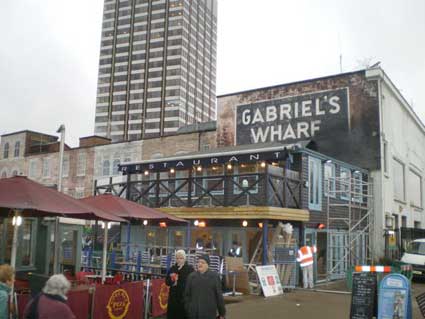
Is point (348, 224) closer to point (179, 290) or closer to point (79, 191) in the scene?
point (179, 290)

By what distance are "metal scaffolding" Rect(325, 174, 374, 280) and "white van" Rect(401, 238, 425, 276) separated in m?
1.67

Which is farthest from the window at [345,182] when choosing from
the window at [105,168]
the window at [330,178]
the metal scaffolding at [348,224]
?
the window at [105,168]

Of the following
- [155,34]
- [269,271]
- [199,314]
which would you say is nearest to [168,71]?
[155,34]

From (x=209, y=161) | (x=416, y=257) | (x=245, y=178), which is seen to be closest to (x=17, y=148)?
(x=209, y=161)

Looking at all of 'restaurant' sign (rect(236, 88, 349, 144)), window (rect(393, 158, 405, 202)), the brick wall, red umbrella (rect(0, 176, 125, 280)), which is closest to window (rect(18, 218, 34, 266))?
red umbrella (rect(0, 176, 125, 280))

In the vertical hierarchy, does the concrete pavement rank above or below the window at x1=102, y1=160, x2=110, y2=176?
below

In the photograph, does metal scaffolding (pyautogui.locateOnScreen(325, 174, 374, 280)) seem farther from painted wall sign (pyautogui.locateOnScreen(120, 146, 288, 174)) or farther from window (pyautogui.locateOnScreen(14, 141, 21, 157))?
window (pyautogui.locateOnScreen(14, 141, 21, 157))

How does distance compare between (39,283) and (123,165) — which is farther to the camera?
(123,165)

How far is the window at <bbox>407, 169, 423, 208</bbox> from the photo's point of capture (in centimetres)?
2902

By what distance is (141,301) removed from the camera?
10148 millimetres

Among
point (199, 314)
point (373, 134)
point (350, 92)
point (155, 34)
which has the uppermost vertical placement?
point (155, 34)

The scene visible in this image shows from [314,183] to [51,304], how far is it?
15.8m

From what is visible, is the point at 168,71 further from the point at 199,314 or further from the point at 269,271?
the point at 199,314

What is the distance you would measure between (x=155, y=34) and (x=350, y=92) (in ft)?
292
